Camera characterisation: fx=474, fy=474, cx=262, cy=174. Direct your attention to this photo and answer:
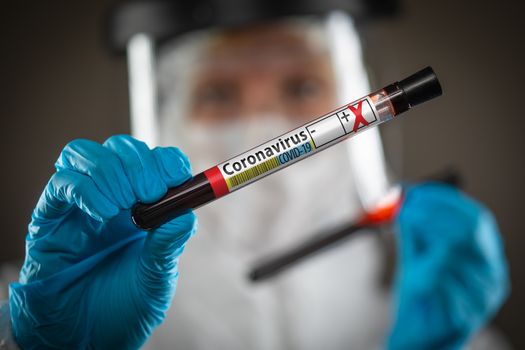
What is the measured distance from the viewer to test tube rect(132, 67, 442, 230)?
1.68ft

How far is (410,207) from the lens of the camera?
101 cm

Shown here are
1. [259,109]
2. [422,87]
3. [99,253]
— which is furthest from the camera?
[259,109]

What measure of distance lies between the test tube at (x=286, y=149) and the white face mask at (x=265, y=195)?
0.65 m

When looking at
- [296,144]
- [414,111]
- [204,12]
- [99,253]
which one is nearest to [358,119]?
[296,144]

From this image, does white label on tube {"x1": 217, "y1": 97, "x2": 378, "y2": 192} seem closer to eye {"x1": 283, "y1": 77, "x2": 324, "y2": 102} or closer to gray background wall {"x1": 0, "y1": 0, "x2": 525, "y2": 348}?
eye {"x1": 283, "y1": 77, "x2": 324, "y2": 102}

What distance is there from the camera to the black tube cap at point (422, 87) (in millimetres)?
508

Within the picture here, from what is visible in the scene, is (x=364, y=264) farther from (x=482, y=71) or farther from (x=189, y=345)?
(x=482, y=71)

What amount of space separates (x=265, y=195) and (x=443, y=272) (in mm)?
452

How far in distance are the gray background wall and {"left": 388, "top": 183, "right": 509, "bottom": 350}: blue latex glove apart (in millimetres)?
441

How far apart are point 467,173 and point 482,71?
33cm

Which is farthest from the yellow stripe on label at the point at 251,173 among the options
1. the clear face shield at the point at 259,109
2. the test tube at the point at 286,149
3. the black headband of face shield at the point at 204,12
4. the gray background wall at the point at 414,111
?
the gray background wall at the point at 414,111

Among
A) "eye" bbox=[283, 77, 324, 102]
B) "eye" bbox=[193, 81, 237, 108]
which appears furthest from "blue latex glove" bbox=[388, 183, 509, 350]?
"eye" bbox=[193, 81, 237, 108]

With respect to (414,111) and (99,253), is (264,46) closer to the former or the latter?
(414,111)

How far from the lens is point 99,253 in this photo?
0.61m
